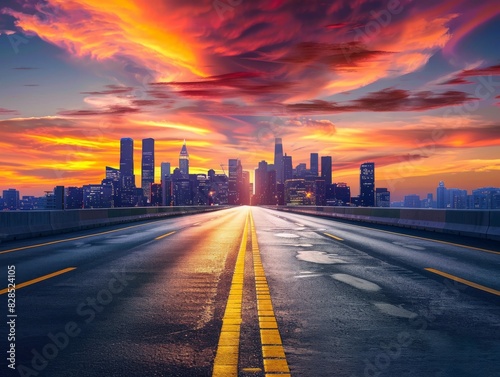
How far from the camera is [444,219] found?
2220 centimetres

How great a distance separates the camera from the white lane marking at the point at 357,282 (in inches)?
327

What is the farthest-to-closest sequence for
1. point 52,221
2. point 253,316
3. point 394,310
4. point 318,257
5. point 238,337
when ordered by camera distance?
point 52,221 < point 318,257 < point 394,310 < point 253,316 < point 238,337

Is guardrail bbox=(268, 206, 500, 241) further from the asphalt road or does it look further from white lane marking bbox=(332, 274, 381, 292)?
white lane marking bbox=(332, 274, 381, 292)

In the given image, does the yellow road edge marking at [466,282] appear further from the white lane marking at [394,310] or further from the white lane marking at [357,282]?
the white lane marking at [394,310]

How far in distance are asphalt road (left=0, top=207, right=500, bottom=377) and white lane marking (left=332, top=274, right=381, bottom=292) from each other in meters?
0.03

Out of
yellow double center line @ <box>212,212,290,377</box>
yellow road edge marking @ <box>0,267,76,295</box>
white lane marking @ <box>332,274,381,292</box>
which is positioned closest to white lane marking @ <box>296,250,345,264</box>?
white lane marking @ <box>332,274,381,292</box>

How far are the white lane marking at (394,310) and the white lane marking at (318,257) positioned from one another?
183 inches

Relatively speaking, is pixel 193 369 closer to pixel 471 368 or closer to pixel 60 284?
pixel 471 368

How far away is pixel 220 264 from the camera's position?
11.4m

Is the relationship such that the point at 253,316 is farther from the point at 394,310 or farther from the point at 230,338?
the point at 394,310

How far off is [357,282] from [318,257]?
12.4ft

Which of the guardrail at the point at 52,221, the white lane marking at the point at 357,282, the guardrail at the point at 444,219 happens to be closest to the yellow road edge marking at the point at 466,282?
the white lane marking at the point at 357,282

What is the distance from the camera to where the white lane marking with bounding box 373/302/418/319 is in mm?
6413

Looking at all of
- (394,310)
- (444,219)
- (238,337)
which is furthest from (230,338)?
(444,219)
